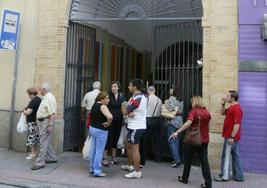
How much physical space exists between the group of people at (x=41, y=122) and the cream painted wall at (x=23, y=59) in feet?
3.21

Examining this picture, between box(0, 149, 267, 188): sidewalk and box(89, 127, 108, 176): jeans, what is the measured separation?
0.23 meters

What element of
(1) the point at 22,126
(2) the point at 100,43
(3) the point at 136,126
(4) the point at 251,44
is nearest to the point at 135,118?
(3) the point at 136,126

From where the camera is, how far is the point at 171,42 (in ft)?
29.4

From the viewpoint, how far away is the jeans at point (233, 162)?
7.02 m

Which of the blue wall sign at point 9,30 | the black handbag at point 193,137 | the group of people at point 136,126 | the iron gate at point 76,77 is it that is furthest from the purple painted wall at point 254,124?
the blue wall sign at point 9,30

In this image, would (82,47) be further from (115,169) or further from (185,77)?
(115,169)

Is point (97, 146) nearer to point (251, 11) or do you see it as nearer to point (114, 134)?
point (114, 134)

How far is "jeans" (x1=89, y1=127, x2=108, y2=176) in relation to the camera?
277 inches

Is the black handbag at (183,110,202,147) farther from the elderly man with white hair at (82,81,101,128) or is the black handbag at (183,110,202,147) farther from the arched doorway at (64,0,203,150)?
the elderly man with white hair at (82,81,101,128)

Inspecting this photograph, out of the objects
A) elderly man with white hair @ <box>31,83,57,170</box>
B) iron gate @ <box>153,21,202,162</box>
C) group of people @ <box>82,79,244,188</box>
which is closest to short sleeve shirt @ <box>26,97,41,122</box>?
elderly man with white hair @ <box>31,83,57,170</box>

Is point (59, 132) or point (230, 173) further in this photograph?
point (59, 132)

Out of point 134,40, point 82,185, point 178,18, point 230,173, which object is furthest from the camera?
point 134,40

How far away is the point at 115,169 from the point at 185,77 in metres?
2.56

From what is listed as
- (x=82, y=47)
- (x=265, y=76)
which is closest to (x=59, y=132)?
(x=82, y=47)
